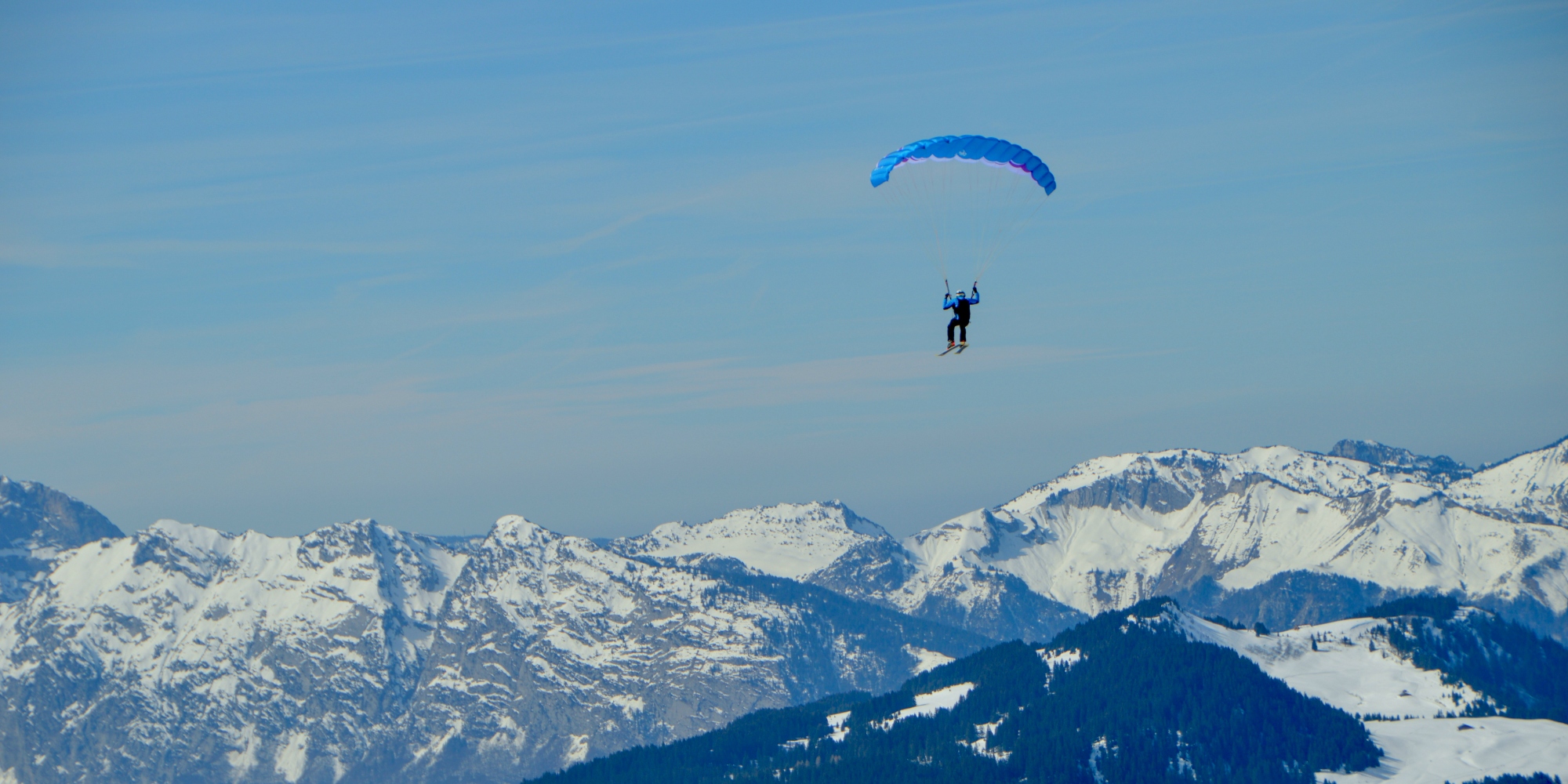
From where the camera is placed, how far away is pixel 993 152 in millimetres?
169875

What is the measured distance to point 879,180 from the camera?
170m

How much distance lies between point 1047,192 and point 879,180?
53.8 feet

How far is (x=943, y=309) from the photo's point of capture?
164 m

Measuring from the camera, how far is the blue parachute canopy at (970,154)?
551ft

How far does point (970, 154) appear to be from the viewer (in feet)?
552

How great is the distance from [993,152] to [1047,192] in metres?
6.62

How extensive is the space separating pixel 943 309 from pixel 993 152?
677 inches

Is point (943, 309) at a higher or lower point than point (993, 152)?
lower

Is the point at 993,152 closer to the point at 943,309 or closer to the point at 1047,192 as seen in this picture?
the point at 1047,192

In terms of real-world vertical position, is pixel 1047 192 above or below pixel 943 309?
above

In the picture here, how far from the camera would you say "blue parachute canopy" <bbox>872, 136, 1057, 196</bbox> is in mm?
168000

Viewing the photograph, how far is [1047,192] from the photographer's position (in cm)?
17062

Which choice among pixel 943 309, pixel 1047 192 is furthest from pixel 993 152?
pixel 943 309
